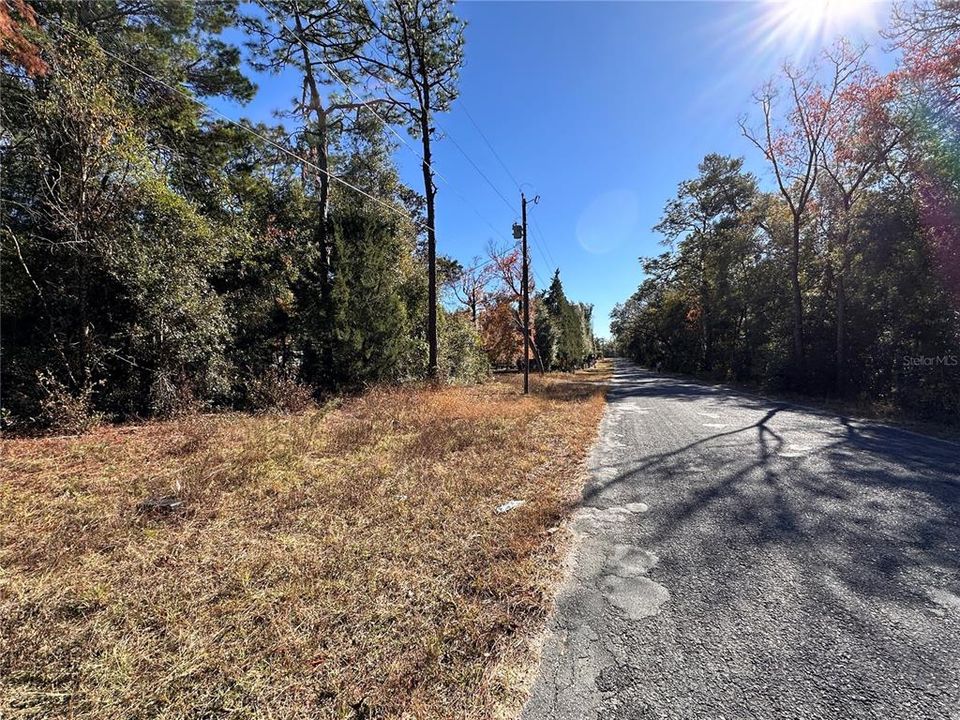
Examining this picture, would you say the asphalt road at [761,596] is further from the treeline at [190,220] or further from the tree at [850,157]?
the tree at [850,157]

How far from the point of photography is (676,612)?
2.19 m

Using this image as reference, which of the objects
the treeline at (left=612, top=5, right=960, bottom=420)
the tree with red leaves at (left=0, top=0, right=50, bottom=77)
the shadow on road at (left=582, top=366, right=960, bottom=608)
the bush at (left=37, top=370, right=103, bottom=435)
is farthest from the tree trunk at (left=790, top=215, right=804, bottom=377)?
the tree with red leaves at (left=0, top=0, right=50, bottom=77)

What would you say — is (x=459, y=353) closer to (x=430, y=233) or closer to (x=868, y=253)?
(x=430, y=233)

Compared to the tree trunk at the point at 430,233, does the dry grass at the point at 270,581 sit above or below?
below

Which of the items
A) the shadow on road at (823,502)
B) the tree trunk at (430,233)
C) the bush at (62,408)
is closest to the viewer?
the shadow on road at (823,502)

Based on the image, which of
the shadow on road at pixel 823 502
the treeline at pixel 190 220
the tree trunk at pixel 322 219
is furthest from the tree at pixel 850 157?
the tree trunk at pixel 322 219

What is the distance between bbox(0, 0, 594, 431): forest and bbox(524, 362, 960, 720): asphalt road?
6.98 metres

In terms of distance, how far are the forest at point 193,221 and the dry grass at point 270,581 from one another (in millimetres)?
2526

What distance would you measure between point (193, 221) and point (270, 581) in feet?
26.1

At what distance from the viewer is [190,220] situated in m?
7.48

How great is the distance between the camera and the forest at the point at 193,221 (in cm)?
615

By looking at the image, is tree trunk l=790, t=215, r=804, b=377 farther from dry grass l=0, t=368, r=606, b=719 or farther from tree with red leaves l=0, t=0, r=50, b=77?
tree with red leaves l=0, t=0, r=50, b=77

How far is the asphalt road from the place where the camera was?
1.65 m

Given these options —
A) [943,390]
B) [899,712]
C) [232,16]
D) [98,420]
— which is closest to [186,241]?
[98,420]
